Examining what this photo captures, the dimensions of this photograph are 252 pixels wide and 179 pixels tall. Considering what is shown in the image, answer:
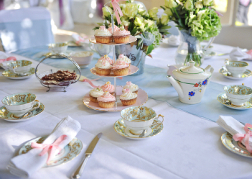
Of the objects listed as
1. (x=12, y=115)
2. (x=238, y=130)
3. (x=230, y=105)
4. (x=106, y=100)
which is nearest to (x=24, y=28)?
(x=12, y=115)

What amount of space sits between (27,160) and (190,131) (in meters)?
0.58

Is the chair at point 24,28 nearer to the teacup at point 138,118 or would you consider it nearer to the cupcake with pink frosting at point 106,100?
the cupcake with pink frosting at point 106,100

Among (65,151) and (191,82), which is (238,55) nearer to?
(191,82)

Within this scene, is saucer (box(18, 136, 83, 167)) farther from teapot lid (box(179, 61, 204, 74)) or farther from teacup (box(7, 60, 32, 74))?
teacup (box(7, 60, 32, 74))

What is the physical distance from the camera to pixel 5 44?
2.34m

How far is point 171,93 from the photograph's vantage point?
1.31 m

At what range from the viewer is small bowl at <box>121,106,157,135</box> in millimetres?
873

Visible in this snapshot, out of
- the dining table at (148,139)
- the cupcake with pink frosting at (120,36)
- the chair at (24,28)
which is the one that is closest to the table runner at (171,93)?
the dining table at (148,139)

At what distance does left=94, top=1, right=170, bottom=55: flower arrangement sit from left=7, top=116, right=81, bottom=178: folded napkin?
28.3 inches

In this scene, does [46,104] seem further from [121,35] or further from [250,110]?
[250,110]

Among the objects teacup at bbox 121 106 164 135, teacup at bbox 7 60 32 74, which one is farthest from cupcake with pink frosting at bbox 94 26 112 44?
teacup at bbox 7 60 32 74

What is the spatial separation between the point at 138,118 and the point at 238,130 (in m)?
0.36

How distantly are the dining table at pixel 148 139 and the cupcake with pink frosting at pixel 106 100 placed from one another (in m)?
0.04

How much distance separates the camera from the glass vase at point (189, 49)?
4.69 feet
